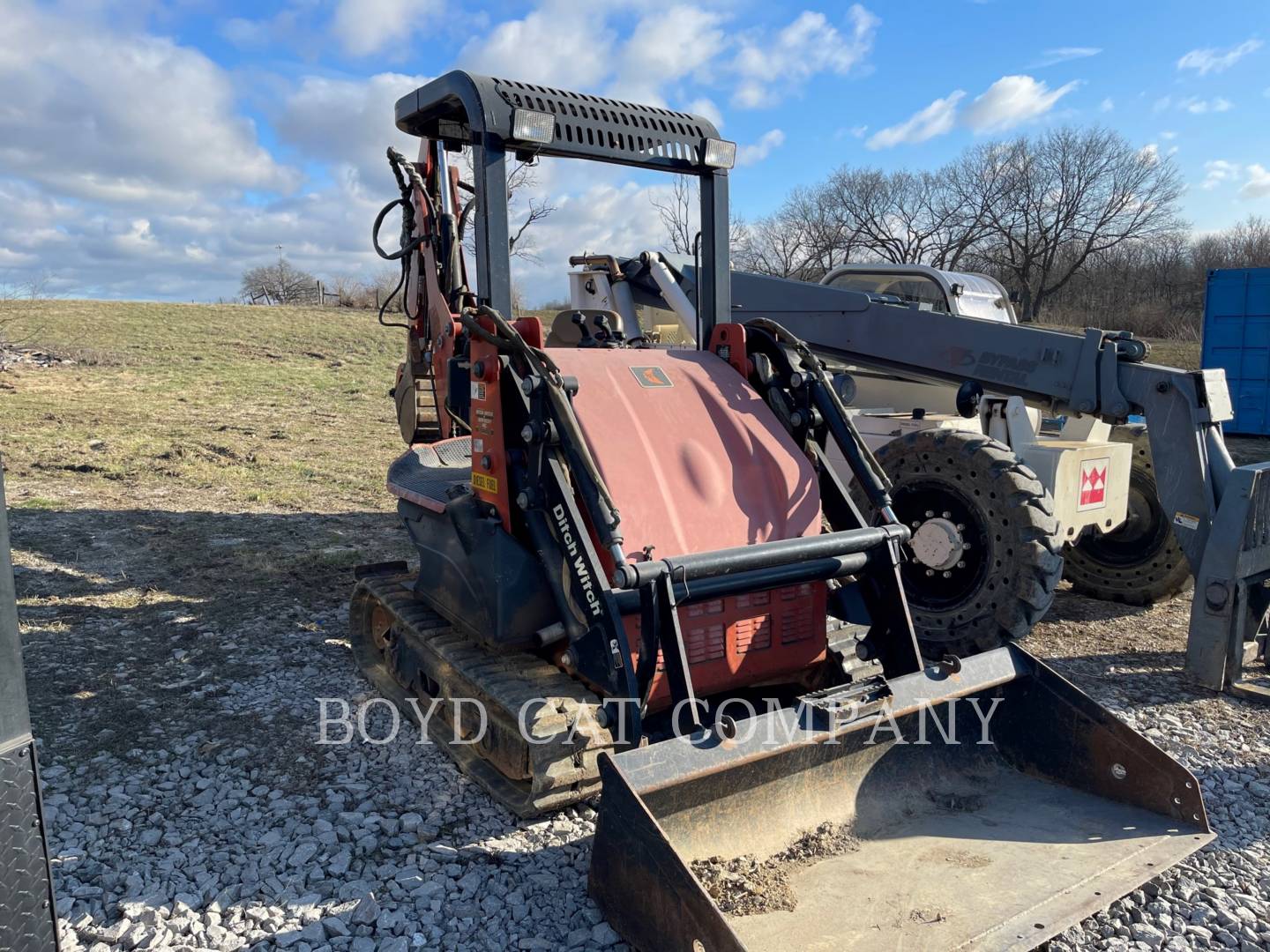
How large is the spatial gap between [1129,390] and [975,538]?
155cm

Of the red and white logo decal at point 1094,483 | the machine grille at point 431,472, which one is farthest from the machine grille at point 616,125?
the red and white logo decal at point 1094,483

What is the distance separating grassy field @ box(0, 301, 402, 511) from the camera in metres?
9.91

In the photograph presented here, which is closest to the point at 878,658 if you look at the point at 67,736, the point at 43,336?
the point at 67,736

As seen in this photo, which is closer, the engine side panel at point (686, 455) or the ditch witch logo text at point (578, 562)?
the ditch witch logo text at point (578, 562)

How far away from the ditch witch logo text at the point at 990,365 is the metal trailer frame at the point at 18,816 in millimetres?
5633

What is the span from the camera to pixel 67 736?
14.0 ft

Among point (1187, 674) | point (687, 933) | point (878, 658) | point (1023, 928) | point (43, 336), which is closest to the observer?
point (687, 933)

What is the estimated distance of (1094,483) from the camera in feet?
19.7

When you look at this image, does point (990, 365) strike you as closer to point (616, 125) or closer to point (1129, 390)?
point (1129, 390)

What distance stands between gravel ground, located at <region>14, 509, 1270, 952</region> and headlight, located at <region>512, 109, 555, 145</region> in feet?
8.62

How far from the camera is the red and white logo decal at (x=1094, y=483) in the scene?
19.5 ft

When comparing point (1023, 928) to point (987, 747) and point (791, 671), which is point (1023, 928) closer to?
point (987, 747)

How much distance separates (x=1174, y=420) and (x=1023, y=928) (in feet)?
12.2

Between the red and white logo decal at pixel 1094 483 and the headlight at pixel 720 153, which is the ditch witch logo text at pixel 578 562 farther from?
the red and white logo decal at pixel 1094 483
